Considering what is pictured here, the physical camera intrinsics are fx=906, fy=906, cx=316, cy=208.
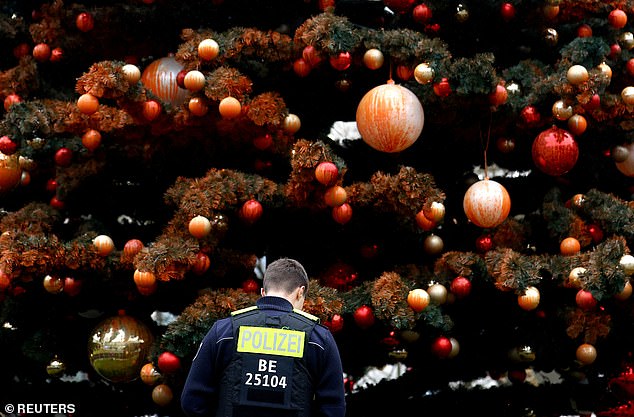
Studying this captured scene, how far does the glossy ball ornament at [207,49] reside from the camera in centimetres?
480

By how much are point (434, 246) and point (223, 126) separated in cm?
141

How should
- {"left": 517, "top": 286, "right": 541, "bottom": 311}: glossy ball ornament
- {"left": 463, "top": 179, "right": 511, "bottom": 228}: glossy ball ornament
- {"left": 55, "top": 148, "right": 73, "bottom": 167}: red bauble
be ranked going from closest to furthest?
{"left": 517, "top": 286, "right": 541, "bottom": 311}: glossy ball ornament
{"left": 463, "top": 179, "right": 511, "bottom": 228}: glossy ball ornament
{"left": 55, "top": 148, "right": 73, "bottom": 167}: red bauble

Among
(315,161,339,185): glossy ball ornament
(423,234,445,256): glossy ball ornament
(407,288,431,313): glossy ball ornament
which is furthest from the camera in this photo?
(423,234,445,256): glossy ball ornament

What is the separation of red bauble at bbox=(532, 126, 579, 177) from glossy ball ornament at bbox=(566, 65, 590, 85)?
Answer: 1.31 feet

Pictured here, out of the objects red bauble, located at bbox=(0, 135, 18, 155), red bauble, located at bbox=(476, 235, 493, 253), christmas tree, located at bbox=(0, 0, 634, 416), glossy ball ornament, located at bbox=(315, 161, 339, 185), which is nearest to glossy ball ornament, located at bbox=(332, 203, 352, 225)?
christmas tree, located at bbox=(0, 0, 634, 416)

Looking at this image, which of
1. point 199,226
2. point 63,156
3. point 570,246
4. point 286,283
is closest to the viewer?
point 286,283

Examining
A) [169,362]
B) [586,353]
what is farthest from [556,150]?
[169,362]

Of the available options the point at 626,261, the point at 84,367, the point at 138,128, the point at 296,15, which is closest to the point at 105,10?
the point at 138,128

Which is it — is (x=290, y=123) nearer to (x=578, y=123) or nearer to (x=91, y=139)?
(x=91, y=139)

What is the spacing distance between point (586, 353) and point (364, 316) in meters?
1.31

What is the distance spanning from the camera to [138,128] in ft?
16.8

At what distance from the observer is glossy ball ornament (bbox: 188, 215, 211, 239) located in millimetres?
4562

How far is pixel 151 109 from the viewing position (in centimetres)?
477

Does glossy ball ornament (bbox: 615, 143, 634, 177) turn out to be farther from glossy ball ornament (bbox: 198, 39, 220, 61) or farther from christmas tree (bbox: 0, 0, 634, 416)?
glossy ball ornament (bbox: 198, 39, 220, 61)
